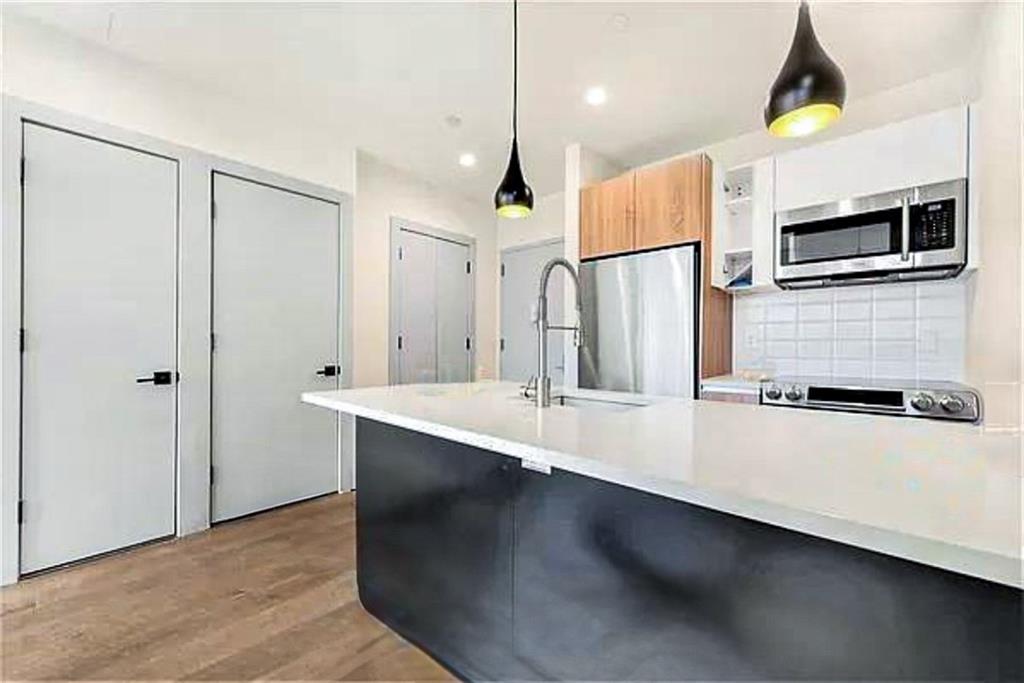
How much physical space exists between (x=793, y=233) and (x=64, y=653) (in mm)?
3940

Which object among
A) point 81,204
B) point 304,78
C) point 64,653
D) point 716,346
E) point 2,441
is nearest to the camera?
point 64,653

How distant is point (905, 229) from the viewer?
266 cm

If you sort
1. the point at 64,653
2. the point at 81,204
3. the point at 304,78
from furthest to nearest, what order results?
the point at 304,78 < the point at 81,204 < the point at 64,653

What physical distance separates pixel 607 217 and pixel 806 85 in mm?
2353

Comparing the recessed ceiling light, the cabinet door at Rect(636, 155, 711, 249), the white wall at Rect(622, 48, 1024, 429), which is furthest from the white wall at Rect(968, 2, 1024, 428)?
the recessed ceiling light

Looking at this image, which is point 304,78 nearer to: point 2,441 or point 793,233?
point 2,441

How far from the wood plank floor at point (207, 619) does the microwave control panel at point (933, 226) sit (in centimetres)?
298

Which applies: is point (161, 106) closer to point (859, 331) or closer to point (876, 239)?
point (876, 239)

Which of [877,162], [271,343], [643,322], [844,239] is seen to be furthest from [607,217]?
[271,343]

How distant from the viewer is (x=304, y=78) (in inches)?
116

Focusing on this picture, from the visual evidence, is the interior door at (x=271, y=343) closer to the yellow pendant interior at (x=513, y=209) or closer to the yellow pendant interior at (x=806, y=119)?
the yellow pendant interior at (x=513, y=209)

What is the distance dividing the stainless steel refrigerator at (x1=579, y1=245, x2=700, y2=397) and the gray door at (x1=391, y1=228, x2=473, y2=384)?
5.07 feet

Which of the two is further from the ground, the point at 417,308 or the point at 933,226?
the point at 933,226

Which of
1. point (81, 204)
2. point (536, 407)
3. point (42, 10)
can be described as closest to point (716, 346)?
point (536, 407)
